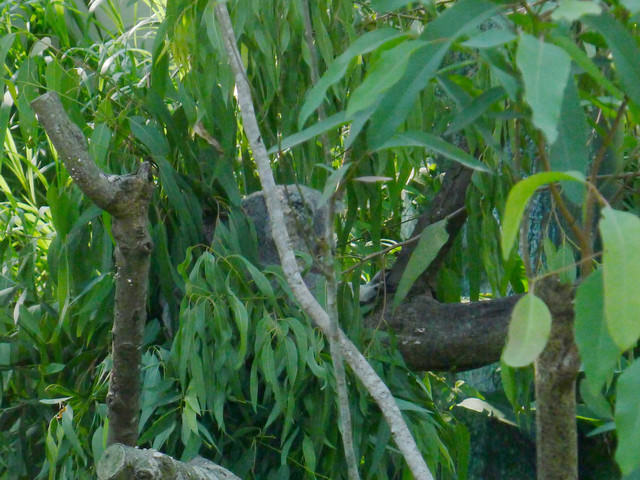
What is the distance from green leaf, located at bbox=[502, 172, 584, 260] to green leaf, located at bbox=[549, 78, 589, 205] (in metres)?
0.09

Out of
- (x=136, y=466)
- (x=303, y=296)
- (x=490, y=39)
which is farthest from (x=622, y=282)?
(x=136, y=466)

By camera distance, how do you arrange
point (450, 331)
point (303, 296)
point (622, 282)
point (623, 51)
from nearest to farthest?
point (622, 282), point (623, 51), point (303, 296), point (450, 331)

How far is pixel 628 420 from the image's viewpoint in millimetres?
473

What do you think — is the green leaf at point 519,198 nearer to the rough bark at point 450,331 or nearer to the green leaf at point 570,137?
the green leaf at point 570,137

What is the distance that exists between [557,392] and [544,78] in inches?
9.1

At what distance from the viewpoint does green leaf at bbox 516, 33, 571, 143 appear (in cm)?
45

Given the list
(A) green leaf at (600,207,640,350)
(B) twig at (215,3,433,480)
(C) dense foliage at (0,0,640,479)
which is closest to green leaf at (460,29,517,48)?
(A) green leaf at (600,207,640,350)

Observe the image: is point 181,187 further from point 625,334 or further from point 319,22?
point 625,334

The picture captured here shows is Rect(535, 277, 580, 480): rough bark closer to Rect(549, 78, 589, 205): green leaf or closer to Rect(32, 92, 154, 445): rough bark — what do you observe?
Rect(549, 78, 589, 205): green leaf

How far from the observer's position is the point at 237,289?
5.81 feet

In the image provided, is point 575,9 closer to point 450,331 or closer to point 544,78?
point 544,78

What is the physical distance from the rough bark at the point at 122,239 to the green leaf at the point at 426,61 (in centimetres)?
44

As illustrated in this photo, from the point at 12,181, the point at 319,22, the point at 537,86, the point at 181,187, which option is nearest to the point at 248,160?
the point at 181,187

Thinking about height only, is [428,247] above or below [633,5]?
below
